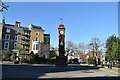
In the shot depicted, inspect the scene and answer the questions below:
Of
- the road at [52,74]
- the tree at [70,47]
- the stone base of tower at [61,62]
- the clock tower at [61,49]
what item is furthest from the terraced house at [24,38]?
the road at [52,74]

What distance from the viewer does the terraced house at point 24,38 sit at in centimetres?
6371

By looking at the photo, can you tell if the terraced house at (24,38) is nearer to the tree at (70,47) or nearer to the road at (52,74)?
the tree at (70,47)

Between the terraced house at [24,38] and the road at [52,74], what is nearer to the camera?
the road at [52,74]

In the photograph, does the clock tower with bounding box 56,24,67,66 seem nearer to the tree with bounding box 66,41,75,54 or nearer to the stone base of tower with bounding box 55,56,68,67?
the stone base of tower with bounding box 55,56,68,67

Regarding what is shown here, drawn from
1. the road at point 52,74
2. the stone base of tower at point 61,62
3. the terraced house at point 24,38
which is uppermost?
the terraced house at point 24,38

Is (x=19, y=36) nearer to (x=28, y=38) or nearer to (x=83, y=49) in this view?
(x=28, y=38)

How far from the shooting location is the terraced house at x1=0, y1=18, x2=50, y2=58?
63.7 metres

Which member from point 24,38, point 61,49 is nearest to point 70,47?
point 24,38

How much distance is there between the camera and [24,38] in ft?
225

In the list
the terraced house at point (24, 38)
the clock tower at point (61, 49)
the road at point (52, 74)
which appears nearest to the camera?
the road at point (52, 74)

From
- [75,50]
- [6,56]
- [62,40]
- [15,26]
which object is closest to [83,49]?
[75,50]

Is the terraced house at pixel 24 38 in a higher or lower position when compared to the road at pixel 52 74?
higher

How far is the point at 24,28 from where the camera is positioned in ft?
228

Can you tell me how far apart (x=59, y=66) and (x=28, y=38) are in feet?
137
